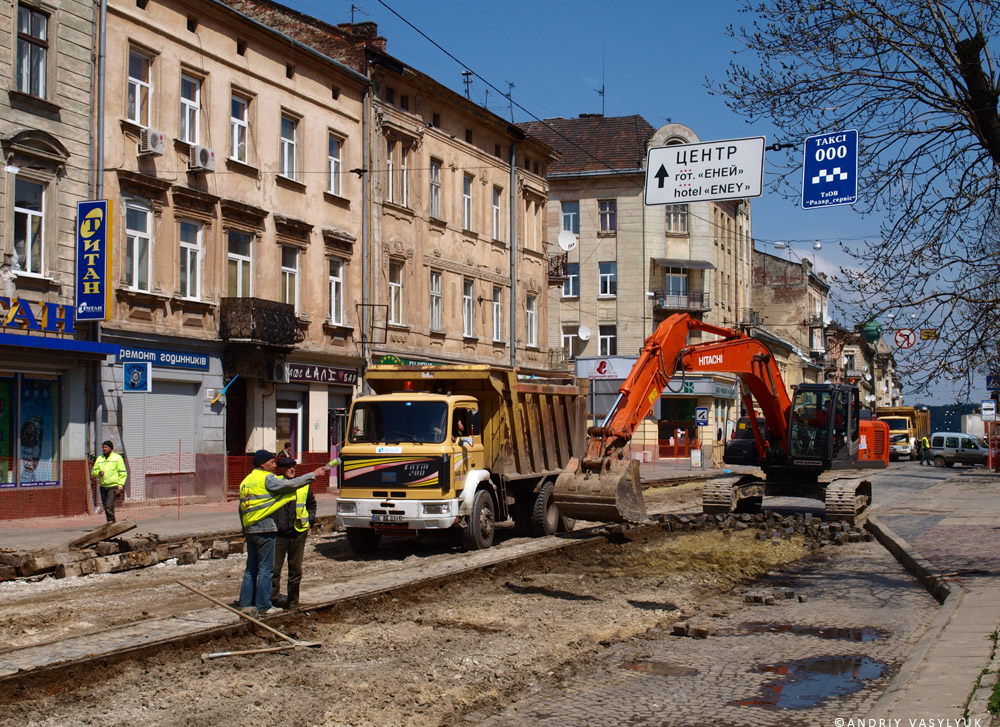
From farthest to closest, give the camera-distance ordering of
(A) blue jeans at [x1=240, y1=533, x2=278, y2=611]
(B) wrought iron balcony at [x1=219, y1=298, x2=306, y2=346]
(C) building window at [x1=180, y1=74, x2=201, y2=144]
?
(B) wrought iron balcony at [x1=219, y1=298, x2=306, y2=346]
(C) building window at [x1=180, y1=74, x2=201, y2=144]
(A) blue jeans at [x1=240, y1=533, x2=278, y2=611]

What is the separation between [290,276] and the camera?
2902 centimetres

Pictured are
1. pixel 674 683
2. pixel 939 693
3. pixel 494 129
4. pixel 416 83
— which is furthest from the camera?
pixel 494 129

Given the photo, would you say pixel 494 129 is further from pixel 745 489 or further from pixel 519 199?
pixel 745 489

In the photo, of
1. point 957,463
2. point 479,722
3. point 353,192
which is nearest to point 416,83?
point 353,192

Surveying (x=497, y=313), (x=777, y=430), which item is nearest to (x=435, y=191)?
(x=497, y=313)

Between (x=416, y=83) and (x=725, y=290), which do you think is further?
(x=725, y=290)

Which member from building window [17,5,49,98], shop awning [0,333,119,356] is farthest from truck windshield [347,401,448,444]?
building window [17,5,49,98]

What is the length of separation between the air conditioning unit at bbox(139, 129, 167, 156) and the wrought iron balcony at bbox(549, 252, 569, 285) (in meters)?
23.1

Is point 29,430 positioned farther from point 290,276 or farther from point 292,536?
point 292,536

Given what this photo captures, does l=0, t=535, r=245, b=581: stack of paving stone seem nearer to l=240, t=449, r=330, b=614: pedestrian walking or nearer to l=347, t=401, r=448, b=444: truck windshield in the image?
l=347, t=401, r=448, b=444: truck windshield

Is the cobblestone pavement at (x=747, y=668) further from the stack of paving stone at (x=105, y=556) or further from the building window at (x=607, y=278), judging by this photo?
the building window at (x=607, y=278)

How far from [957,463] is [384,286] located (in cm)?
3376

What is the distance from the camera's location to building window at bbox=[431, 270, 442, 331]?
3503cm

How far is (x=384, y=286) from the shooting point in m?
32.3
